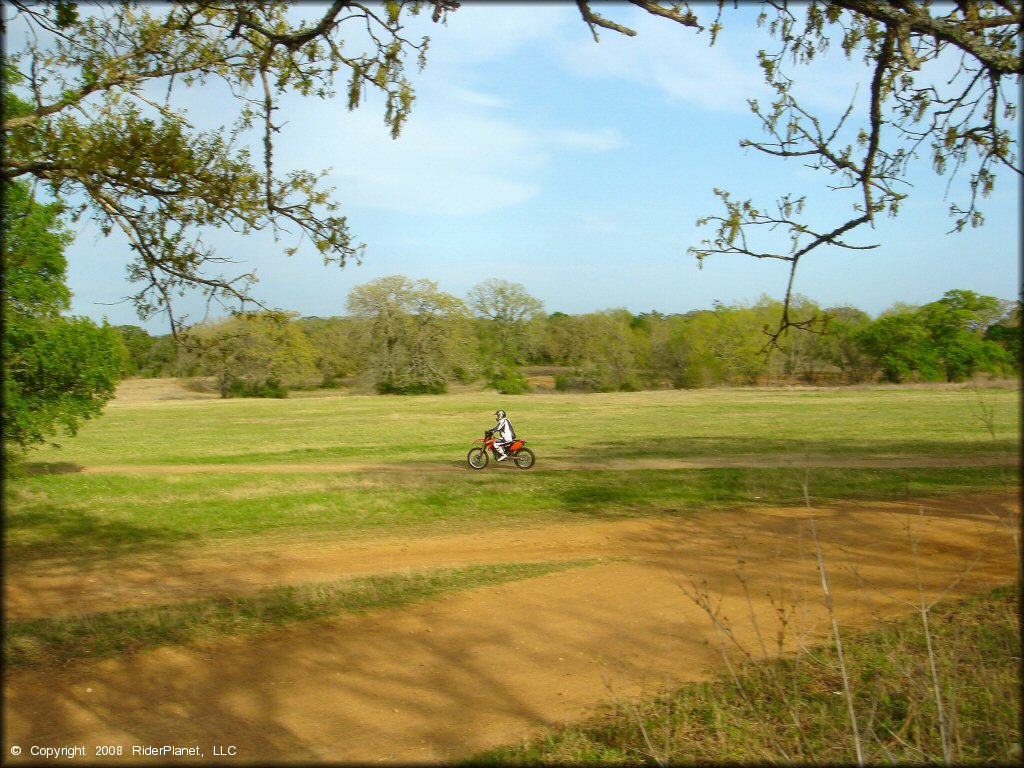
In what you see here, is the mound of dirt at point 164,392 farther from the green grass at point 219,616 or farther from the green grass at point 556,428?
the green grass at point 219,616

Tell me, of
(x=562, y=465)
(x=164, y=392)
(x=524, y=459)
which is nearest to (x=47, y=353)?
(x=524, y=459)

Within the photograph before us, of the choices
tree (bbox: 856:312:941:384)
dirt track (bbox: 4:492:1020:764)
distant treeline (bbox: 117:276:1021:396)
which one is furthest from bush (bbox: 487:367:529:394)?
dirt track (bbox: 4:492:1020:764)

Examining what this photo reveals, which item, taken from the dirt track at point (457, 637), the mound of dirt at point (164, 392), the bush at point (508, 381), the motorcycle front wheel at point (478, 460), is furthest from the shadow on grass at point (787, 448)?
the mound of dirt at point (164, 392)

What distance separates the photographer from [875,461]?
19938 millimetres

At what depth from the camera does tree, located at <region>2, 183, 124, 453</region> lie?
15.5m

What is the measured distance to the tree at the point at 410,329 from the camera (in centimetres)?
5288

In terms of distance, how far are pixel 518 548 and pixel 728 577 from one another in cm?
309

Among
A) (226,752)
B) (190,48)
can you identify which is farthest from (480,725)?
(190,48)

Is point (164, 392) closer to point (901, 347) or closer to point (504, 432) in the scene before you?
point (504, 432)

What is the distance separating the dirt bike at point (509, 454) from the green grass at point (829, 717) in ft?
43.7

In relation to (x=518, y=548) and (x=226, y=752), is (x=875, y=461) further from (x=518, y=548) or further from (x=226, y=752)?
(x=226, y=752)

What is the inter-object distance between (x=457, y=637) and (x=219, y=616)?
2.42 m

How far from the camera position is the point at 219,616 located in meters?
8.09

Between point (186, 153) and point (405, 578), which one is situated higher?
point (186, 153)
